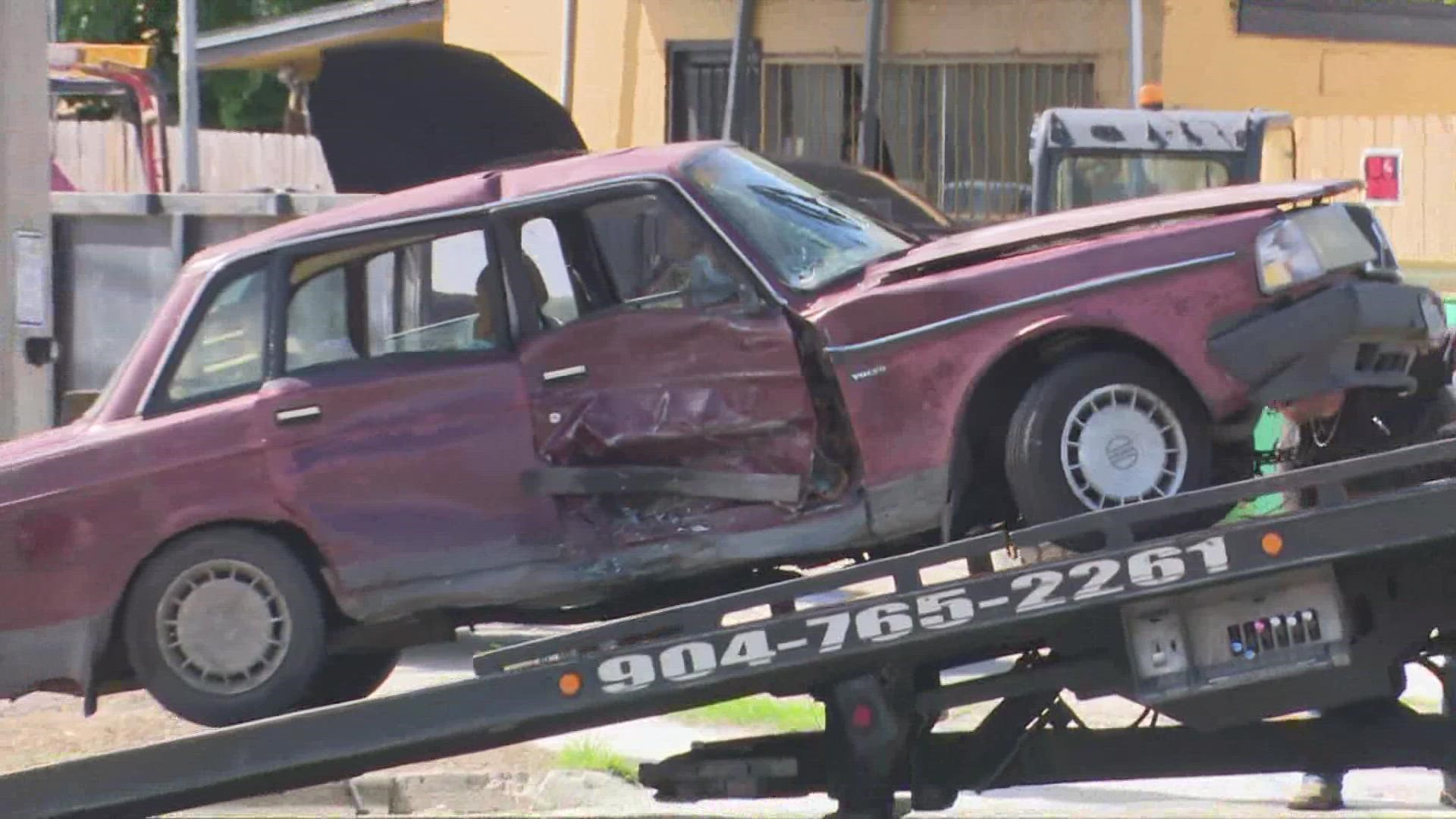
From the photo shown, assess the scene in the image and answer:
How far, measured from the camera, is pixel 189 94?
51.6ft

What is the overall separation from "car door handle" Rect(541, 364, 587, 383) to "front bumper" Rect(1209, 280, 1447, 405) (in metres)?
1.71

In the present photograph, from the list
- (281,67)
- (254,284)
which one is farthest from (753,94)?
(254,284)

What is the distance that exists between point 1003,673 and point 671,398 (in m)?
1.22

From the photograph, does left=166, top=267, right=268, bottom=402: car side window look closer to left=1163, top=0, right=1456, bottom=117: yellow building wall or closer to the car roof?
the car roof

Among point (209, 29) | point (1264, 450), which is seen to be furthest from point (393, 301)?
point (209, 29)

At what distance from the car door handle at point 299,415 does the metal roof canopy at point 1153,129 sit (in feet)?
23.9

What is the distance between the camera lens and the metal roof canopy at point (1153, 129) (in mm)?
12328

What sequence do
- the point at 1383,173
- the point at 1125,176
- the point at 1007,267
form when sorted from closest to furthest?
the point at 1007,267 < the point at 1125,176 < the point at 1383,173

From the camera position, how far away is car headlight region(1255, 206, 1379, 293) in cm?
554

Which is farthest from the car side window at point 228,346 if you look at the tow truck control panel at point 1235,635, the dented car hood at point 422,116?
the dented car hood at point 422,116

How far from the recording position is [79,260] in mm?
11992

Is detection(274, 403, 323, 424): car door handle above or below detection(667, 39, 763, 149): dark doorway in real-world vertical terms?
below

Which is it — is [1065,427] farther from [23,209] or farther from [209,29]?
[209,29]

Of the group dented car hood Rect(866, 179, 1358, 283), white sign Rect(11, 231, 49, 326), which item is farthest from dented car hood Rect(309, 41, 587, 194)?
dented car hood Rect(866, 179, 1358, 283)
